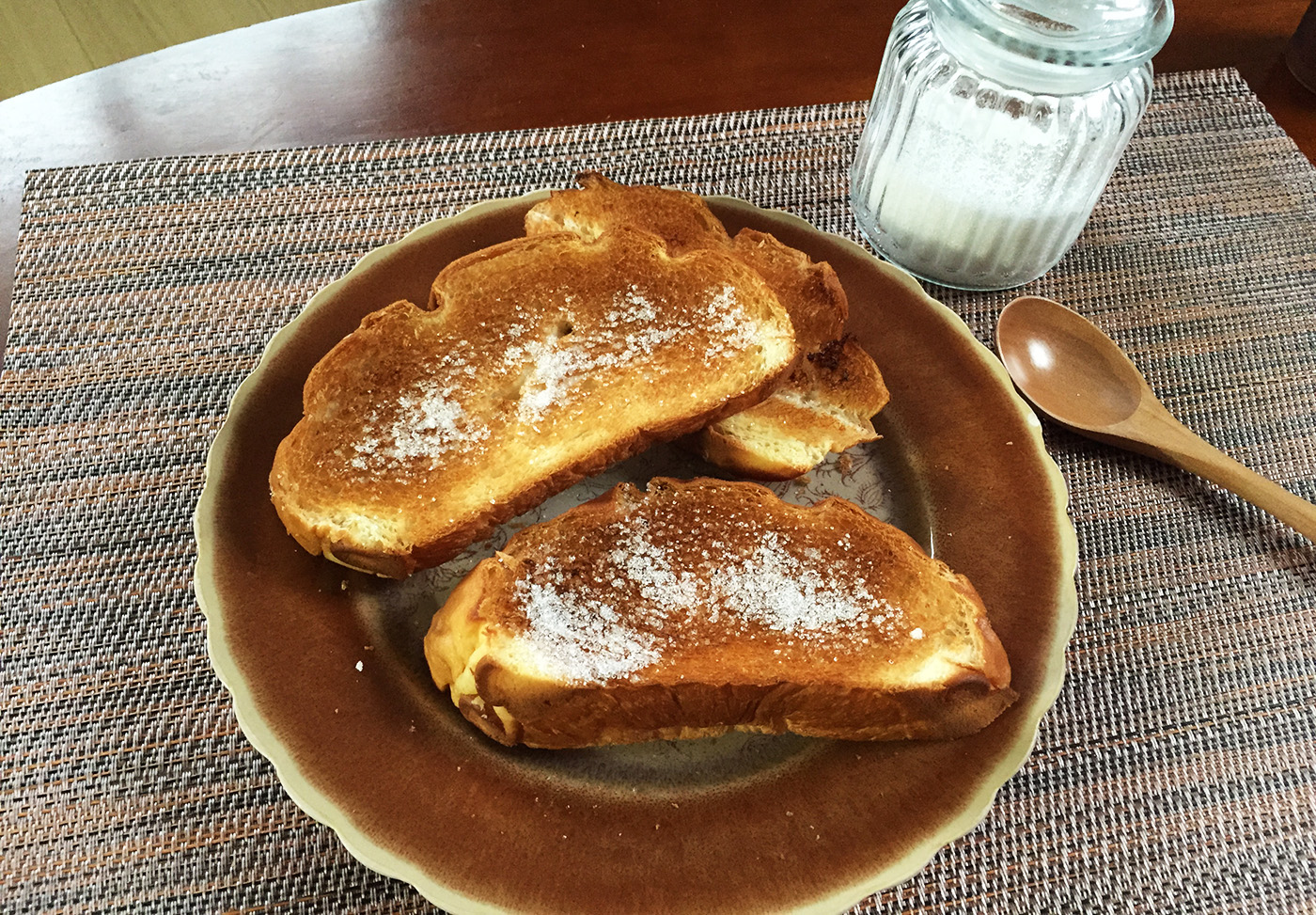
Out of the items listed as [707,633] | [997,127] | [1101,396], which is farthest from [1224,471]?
[707,633]

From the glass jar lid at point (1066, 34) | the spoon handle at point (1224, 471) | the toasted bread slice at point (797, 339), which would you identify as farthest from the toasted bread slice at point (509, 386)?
the spoon handle at point (1224, 471)

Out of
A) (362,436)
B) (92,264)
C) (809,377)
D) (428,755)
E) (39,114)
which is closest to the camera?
(428,755)

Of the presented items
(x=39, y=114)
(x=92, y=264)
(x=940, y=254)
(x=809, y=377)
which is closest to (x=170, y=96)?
(x=39, y=114)

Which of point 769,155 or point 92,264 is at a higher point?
point 769,155

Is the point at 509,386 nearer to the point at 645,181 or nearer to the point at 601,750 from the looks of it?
the point at 601,750

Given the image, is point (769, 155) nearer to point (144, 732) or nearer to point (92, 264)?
point (92, 264)
